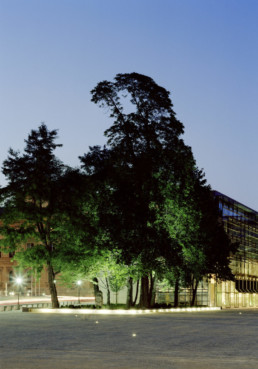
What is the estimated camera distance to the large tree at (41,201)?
50844 millimetres

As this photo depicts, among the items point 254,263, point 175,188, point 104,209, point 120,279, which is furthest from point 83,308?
point 254,263

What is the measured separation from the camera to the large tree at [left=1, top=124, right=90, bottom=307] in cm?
5084

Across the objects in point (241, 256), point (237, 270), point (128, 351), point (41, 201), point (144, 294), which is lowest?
point (128, 351)

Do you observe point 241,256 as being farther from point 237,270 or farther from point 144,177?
point 144,177

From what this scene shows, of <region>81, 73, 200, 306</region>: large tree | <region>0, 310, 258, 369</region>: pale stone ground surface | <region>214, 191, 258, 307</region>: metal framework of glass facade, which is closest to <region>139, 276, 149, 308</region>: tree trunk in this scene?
<region>81, 73, 200, 306</region>: large tree

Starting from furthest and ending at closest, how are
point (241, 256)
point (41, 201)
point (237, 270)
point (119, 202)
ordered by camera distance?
point (241, 256) → point (237, 270) → point (41, 201) → point (119, 202)

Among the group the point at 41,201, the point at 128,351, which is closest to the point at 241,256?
the point at 41,201

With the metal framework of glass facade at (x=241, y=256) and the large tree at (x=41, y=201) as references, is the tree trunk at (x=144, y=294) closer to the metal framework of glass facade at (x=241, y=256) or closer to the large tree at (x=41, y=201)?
the large tree at (x=41, y=201)

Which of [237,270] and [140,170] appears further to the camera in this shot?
[237,270]

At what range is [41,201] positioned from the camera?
2095 inches

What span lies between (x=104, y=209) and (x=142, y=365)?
117 ft

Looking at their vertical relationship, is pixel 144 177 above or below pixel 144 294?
above

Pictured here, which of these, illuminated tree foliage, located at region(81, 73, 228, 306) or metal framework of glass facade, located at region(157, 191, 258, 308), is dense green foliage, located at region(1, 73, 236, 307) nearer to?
illuminated tree foliage, located at region(81, 73, 228, 306)

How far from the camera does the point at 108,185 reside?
50.3 meters
